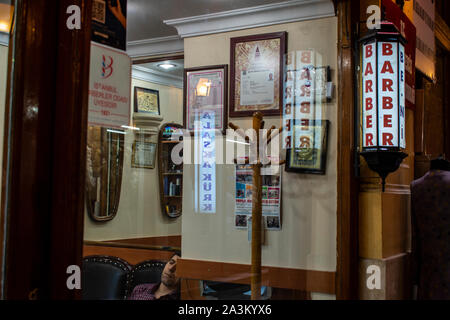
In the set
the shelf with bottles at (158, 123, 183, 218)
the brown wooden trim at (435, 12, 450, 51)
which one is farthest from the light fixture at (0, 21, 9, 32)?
the brown wooden trim at (435, 12, 450, 51)

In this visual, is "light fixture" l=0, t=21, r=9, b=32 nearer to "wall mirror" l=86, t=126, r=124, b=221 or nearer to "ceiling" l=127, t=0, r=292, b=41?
"wall mirror" l=86, t=126, r=124, b=221

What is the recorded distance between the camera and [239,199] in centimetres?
243

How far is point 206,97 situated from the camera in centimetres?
235

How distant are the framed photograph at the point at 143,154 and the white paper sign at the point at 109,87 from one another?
312 millimetres

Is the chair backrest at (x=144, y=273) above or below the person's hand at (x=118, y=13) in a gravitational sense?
below

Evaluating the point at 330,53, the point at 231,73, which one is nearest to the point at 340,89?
the point at 330,53

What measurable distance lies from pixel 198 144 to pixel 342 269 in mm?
1116

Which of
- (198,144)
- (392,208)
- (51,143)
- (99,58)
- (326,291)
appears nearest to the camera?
(51,143)

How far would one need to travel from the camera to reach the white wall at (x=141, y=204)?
1.55 meters

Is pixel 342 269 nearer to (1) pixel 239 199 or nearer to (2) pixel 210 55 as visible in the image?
(1) pixel 239 199

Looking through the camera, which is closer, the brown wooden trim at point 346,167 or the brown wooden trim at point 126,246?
the brown wooden trim at point 126,246

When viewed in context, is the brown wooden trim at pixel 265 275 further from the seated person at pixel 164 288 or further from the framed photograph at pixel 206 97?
the framed photograph at pixel 206 97

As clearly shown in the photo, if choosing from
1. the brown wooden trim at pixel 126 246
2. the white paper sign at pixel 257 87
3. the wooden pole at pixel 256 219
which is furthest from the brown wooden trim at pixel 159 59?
the brown wooden trim at pixel 126 246

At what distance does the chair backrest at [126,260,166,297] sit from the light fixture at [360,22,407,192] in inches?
52.7
